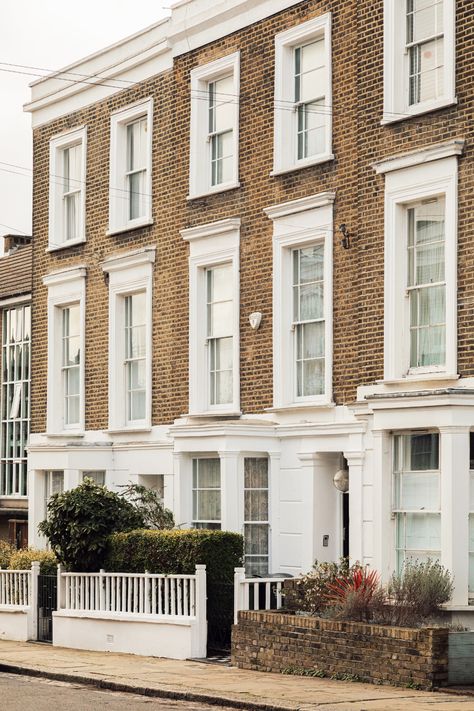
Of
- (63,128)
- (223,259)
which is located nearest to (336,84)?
(223,259)

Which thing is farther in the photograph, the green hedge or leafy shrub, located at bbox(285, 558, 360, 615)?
the green hedge

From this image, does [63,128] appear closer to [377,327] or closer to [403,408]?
[377,327]

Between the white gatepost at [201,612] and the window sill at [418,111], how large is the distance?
6816 millimetres

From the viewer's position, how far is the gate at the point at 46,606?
24.5 metres

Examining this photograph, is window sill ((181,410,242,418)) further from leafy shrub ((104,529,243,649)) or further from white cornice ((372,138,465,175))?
white cornice ((372,138,465,175))

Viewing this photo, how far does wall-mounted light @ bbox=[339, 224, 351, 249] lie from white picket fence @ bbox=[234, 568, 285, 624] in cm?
489

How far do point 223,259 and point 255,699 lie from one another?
9.52m

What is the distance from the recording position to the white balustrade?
25.0 meters

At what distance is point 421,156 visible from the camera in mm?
19359

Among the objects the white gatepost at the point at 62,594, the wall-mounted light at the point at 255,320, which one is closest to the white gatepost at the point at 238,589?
the wall-mounted light at the point at 255,320

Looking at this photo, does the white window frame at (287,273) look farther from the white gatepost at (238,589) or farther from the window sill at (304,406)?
the white gatepost at (238,589)

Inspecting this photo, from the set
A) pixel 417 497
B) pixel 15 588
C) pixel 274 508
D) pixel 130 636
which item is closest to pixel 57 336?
pixel 15 588

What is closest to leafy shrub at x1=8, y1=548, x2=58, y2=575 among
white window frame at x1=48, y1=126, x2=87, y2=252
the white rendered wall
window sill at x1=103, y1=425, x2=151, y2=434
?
the white rendered wall

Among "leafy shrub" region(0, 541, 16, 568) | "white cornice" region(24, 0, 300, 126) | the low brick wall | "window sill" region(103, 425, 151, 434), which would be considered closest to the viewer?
the low brick wall
